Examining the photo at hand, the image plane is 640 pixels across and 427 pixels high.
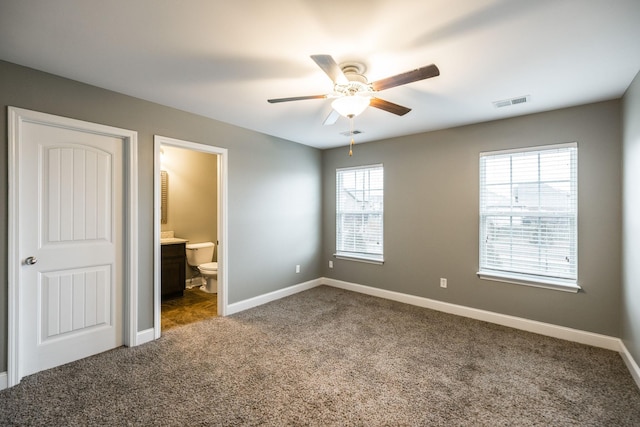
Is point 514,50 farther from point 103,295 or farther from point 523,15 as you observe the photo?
point 103,295

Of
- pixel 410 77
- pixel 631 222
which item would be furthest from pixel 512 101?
pixel 410 77

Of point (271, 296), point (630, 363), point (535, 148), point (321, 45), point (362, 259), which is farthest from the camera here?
point (362, 259)

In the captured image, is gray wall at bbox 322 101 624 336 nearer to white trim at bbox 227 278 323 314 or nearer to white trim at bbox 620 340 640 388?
white trim at bbox 620 340 640 388

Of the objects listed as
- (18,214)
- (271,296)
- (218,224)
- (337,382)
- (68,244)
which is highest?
(18,214)

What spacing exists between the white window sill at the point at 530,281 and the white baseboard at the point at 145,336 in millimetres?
3806

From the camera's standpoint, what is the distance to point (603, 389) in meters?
2.21

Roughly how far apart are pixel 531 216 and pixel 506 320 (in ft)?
4.11

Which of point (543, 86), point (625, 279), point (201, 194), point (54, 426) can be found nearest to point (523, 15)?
point (543, 86)

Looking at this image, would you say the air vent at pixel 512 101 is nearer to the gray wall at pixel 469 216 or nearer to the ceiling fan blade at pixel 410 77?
the gray wall at pixel 469 216

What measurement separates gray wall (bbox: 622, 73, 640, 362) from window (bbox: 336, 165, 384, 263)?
104 inches

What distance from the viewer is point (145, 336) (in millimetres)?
2941

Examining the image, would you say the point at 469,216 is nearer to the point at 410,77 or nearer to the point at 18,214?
the point at 410,77

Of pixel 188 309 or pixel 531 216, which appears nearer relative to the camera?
pixel 531 216

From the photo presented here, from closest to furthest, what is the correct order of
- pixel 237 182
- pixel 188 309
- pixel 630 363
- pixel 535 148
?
1. pixel 630 363
2. pixel 535 148
3. pixel 237 182
4. pixel 188 309
